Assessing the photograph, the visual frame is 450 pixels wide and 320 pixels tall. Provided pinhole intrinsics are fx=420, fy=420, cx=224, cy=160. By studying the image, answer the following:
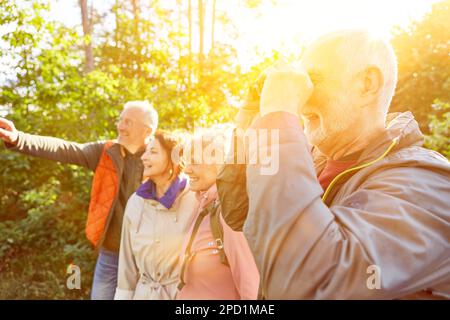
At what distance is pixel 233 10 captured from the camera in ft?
24.8

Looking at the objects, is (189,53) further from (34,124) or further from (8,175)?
(8,175)

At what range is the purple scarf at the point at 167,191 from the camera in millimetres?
2943

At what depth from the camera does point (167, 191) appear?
118 inches

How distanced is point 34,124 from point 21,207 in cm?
181

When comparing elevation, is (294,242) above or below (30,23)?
below

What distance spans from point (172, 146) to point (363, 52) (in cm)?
240

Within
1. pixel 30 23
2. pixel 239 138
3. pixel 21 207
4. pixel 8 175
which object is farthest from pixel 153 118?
Answer: pixel 21 207

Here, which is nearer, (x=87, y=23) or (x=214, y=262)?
(x=214, y=262)

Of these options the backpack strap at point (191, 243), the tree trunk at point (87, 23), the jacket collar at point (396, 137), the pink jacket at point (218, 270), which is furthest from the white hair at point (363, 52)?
the tree trunk at point (87, 23)

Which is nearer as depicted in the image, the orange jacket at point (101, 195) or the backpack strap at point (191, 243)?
the backpack strap at point (191, 243)

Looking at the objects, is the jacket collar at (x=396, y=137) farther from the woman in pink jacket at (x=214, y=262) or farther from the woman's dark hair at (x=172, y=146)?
the woman's dark hair at (x=172, y=146)

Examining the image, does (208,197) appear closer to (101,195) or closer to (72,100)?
(101,195)

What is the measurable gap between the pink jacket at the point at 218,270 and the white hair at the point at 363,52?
4.01 ft

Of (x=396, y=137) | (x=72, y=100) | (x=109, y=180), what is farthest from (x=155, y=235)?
(x=72, y=100)
